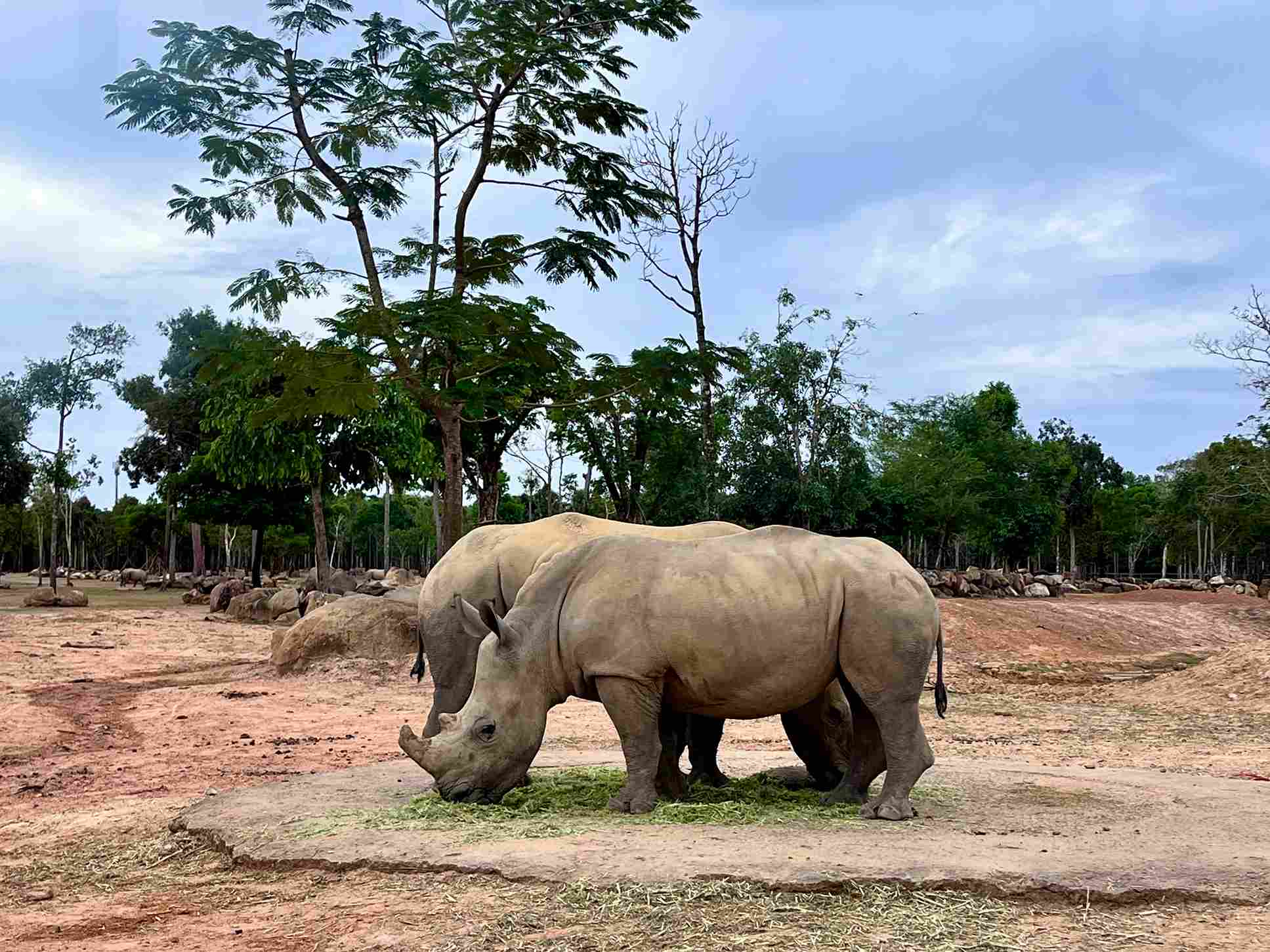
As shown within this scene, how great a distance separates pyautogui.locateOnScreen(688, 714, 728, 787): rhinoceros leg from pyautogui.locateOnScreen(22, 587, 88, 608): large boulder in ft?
104

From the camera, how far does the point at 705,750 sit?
871cm

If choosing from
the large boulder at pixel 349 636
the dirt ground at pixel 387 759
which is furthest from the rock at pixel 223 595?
the large boulder at pixel 349 636

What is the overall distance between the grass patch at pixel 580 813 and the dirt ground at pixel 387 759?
83cm

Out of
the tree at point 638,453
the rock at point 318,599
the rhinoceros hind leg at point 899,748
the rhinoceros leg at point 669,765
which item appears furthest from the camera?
the tree at point 638,453

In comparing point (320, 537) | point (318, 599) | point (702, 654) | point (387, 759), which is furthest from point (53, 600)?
point (702, 654)

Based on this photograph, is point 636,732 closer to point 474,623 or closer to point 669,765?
point 669,765

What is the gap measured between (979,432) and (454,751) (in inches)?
2028

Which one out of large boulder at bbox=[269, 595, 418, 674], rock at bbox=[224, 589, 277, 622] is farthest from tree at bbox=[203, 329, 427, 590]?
large boulder at bbox=[269, 595, 418, 674]

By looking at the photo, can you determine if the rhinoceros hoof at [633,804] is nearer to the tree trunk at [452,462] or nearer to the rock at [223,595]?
the tree trunk at [452,462]

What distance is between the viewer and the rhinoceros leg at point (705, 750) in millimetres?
8711

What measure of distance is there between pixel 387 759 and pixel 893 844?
638 centimetres

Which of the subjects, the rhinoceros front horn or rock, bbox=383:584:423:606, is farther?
rock, bbox=383:584:423:606

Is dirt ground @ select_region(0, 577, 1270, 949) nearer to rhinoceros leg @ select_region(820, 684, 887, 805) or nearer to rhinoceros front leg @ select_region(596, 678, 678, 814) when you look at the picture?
rhinoceros front leg @ select_region(596, 678, 678, 814)

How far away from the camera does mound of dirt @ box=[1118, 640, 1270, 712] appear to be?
51.7 ft
